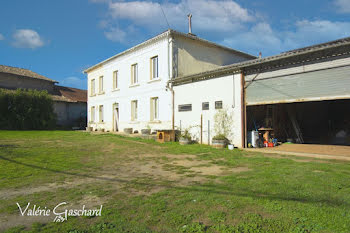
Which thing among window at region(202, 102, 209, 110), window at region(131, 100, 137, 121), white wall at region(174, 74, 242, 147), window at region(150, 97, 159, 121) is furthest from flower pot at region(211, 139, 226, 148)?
window at region(131, 100, 137, 121)

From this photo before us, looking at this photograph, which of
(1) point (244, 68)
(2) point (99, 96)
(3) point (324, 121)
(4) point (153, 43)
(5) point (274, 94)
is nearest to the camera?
(5) point (274, 94)

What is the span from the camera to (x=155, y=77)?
15.7 meters

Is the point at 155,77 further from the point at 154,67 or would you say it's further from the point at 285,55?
the point at 285,55

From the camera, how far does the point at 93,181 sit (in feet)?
16.8

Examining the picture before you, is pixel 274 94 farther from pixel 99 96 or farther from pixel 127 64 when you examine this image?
pixel 99 96

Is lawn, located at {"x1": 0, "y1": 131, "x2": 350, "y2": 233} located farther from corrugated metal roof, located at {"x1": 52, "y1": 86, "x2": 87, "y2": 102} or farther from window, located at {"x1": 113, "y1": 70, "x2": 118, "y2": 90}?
corrugated metal roof, located at {"x1": 52, "y1": 86, "x2": 87, "y2": 102}

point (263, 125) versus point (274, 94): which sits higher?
point (274, 94)

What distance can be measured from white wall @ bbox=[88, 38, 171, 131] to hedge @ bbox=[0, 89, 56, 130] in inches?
187

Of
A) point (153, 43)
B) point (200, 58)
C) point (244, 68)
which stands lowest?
point (244, 68)

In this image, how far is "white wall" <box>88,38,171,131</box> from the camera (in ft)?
47.6

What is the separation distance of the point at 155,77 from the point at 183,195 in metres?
12.4

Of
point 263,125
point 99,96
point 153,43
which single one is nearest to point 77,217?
point 263,125

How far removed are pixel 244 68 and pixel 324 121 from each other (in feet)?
36.4

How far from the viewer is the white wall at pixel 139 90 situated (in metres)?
14.5
